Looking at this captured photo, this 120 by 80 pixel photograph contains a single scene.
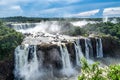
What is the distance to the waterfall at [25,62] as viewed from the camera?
43.5 meters

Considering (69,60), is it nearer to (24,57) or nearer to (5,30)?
(24,57)

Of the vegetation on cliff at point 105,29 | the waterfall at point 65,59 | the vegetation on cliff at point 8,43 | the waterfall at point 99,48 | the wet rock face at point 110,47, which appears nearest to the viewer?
the vegetation on cliff at point 8,43

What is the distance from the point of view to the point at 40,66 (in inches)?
1745

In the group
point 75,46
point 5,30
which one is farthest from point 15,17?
point 75,46

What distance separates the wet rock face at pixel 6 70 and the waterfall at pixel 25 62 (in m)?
0.75

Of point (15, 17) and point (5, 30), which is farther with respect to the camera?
point (15, 17)

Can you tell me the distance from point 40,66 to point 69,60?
507 cm

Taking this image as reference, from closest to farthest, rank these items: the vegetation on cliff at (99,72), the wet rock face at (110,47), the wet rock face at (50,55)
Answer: the vegetation on cliff at (99,72) < the wet rock face at (50,55) < the wet rock face at (110,47)

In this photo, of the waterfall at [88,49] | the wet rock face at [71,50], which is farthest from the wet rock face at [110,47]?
the wet rock face at [71,50]

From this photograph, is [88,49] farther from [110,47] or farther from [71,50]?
[71,50]

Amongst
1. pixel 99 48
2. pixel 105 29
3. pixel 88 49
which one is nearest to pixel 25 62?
pixel 88 49

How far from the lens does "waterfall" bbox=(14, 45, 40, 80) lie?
43516 mm

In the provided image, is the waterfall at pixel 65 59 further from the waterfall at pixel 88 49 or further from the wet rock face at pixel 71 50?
the waterfall at pixel 88 49

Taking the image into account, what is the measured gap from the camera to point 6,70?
4250 centimetres
